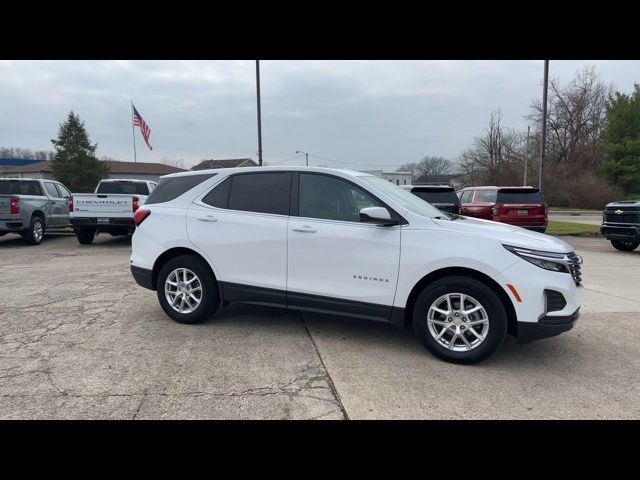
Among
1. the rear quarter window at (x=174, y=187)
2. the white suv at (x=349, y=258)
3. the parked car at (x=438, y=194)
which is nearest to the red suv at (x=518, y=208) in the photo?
the parked car at (x=438, y=194)

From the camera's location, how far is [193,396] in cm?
326

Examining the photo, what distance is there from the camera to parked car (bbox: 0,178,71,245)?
1134 centimetres

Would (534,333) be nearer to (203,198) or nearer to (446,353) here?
(446,353)

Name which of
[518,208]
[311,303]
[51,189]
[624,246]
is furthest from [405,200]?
[51,189]

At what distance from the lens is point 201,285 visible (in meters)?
4.87

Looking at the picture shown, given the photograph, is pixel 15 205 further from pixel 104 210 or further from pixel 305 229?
pixel 305 229

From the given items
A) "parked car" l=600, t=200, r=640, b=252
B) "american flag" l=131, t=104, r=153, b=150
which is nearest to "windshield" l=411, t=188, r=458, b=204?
"parked car" l=600, t=200, r=640, b=252

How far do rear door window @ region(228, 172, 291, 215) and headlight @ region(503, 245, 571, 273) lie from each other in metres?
2.28

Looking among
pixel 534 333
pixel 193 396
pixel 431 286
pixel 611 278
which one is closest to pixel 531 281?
pixel 534 333

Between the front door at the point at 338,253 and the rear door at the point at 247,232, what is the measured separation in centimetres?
15

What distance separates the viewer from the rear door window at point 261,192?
464cm

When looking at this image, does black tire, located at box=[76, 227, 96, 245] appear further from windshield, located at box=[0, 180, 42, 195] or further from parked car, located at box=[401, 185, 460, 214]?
parked car, located at box=[401, 185, 460, 214]

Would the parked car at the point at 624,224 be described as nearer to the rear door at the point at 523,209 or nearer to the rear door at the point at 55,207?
the rear door at the point at 523,209

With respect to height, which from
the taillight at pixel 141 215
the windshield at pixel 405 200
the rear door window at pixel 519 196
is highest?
the rear door window at pixel 519 196
